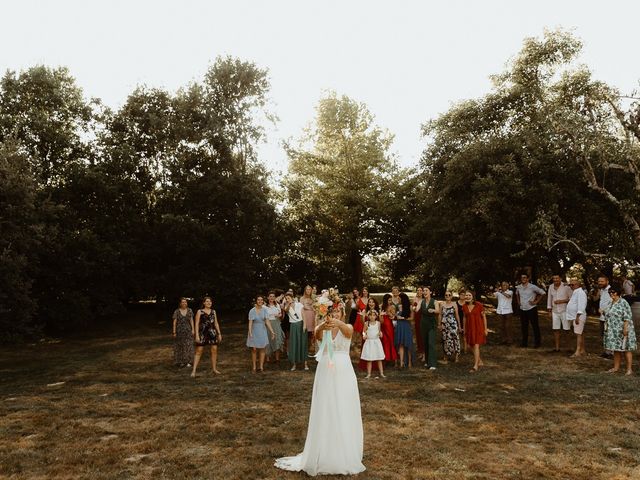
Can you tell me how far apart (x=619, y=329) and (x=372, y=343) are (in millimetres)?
5978

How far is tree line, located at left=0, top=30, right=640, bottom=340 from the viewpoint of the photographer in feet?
71.2

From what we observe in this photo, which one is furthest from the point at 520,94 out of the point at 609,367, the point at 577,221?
the point at 609,367

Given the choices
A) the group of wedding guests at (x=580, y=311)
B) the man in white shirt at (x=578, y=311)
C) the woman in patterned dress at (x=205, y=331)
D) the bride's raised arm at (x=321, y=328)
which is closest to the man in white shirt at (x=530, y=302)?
the group of wedding guests at (x=580, y=311)

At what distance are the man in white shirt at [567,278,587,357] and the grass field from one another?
0.56 meters

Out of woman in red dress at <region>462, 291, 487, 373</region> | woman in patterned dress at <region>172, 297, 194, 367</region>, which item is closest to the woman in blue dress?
woman in patterned dress at <region>172, 297, 194, 367</region>

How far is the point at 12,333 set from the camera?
1772 cm

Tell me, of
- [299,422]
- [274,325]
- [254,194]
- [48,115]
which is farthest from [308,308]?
[48,115]

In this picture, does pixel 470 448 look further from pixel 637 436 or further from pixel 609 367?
pixel 609 367

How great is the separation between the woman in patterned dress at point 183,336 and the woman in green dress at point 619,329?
1110 cm

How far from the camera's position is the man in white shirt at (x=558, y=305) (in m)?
15.8

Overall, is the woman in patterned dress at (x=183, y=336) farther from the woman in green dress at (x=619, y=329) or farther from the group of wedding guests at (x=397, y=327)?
the woman in green dress at (x=619, y=329)

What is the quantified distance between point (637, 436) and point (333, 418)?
477 cm

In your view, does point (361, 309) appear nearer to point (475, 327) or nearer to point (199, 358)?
point (475, 327)

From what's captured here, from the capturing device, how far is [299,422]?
28.6 ft
